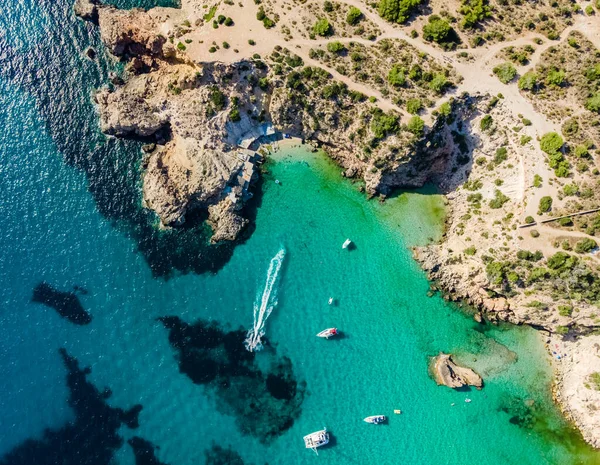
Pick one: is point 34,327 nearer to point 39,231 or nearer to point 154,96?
point 39,231

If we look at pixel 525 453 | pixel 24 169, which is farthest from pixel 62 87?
pixel 525 453

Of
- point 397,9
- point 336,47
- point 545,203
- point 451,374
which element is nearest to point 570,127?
point 545,203

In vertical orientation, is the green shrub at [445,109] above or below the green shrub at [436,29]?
below

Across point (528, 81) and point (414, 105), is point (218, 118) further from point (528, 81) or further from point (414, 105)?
point (528, 81)

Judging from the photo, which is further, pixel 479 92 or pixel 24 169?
pixel 24 169

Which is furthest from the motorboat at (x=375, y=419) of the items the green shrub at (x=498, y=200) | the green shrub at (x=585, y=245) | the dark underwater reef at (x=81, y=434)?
the green shrub at (x=585, y=245)

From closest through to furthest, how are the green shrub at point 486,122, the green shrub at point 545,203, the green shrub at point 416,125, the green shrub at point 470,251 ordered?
the green shrub at point 416,125
the green shrub at point 545,203
the green shrub at point 486,122
the green shrub at point 470,251

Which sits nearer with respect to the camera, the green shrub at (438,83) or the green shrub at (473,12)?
the green shrub at (473,12)

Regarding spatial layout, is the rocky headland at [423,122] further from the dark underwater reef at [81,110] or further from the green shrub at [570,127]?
the dark underwater reef at [81,110]
